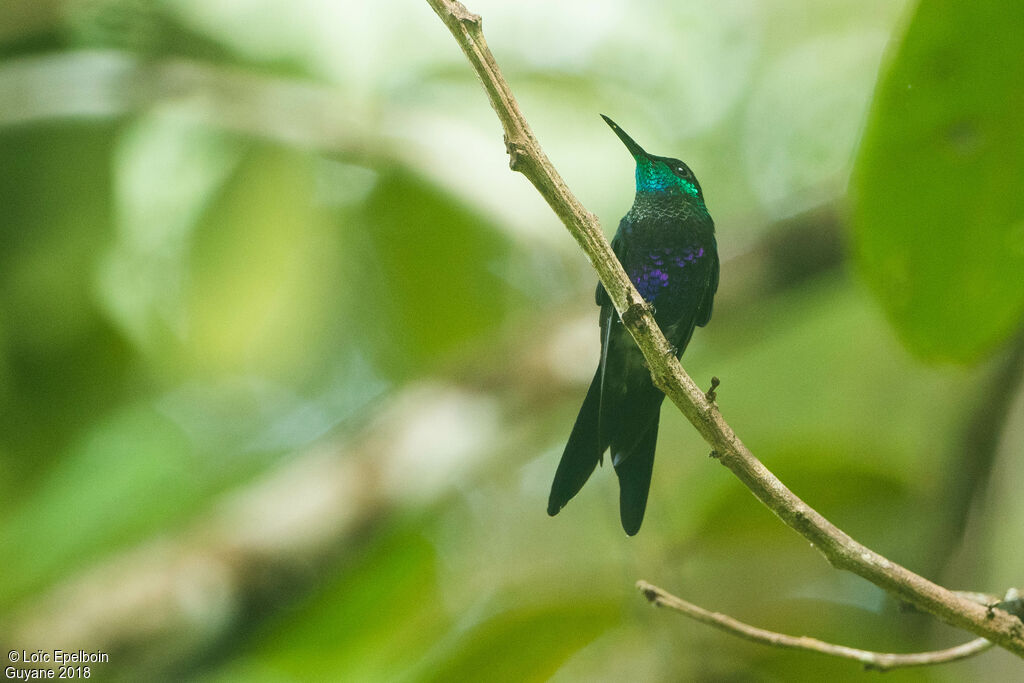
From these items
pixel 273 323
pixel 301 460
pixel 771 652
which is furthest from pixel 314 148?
pixel 771 652

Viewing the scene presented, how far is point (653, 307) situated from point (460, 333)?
286 centimetres

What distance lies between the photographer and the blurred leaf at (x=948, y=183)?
160 cm

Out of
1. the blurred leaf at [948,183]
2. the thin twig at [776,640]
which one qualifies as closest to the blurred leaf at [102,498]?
the thin twig at [776,640]

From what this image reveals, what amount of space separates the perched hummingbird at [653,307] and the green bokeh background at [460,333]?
0.17 meters

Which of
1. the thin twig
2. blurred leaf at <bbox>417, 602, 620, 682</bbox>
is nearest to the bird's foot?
the thin twig

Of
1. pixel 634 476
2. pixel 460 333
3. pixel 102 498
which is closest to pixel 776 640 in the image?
pixel 634 476

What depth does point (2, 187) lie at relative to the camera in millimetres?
5281

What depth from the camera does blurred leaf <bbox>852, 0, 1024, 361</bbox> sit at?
63.1 inches

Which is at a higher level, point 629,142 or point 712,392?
point 629,142

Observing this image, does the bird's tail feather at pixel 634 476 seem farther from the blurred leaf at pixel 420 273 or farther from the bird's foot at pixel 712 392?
the blurred leaf at pixel 420 273

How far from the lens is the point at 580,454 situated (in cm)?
98

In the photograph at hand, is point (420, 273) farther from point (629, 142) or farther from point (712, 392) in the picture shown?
point (712, 392)

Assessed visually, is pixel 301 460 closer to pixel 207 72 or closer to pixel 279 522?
pixel 279 522

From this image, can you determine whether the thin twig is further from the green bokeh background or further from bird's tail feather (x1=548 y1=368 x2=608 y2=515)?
bird's tail feather (x1=548 y1=368 x2=608 y2=515)
